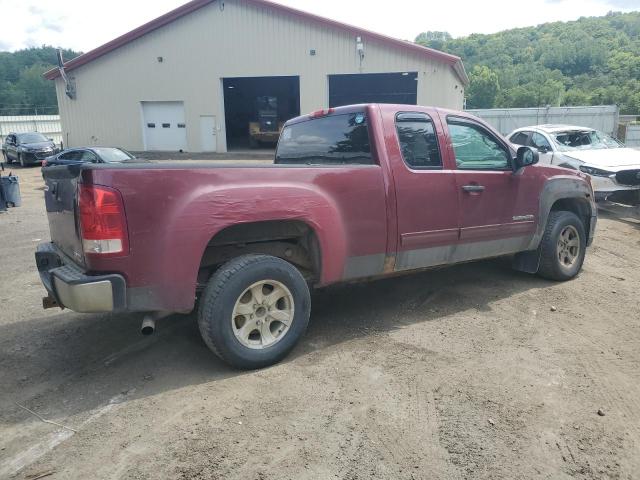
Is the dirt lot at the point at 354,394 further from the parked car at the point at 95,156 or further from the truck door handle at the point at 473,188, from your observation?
the parked car at the point at 95,156

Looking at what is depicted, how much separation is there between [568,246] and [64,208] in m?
5.24

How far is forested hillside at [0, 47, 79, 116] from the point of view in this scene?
6512 cm

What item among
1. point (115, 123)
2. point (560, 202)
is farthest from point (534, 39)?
point (560, 202)

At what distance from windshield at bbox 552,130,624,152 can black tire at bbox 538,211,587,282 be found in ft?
20.5

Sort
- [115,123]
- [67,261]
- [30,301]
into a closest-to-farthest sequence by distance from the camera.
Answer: [67,261] < [30,301] < [115,123]

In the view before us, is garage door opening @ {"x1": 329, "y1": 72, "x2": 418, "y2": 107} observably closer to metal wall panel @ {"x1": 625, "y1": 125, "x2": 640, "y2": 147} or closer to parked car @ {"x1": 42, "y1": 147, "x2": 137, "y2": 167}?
metal wall panel @ {"x1": 625, "y1": 125, "x2": 640, "y2": 147}

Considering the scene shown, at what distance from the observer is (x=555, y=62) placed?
334ft

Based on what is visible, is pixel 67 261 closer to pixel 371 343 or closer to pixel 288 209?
pixel 288 209

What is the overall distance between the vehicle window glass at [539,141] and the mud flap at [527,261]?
263 inches

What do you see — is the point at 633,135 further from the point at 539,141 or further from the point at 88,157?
the point at 88,157

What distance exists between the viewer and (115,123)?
28656 millimetres

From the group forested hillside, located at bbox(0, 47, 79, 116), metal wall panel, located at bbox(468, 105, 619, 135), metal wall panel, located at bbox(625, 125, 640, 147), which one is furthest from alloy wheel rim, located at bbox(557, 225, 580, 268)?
forested hillside, located at bbox(0, 47, 79, 116)

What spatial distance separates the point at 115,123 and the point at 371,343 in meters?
28.3

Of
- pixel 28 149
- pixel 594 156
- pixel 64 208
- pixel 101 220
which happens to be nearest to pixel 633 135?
pixel 594 156
